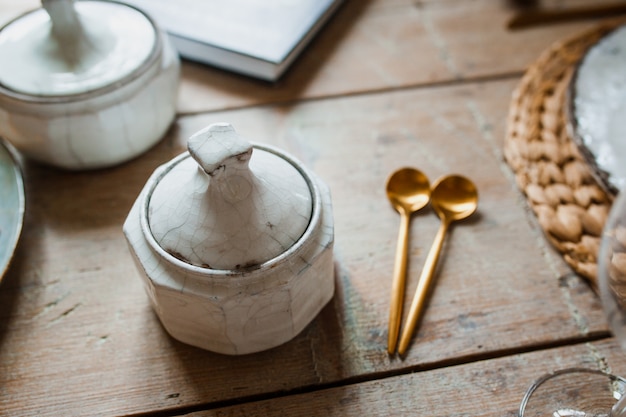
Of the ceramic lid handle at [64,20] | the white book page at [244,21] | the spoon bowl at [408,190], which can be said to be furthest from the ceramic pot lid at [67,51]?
the spoon bowl at [408,190]

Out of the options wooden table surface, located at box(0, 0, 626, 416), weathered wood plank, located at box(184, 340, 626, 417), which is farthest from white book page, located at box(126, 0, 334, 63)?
weathered wood plank, located at box(184, 340, 626, 417)

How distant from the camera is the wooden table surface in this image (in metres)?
0.41

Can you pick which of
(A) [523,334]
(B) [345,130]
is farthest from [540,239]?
(B) [345,130]

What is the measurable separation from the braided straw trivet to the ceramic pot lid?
1.05 feet

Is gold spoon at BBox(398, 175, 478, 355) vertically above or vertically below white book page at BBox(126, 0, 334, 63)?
below

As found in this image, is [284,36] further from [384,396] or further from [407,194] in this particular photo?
[384,396]

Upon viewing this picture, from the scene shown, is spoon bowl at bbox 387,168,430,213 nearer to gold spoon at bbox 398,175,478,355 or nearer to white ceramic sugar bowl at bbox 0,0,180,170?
gold spoon at bbox 398,175,478,355

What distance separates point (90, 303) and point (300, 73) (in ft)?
1.00

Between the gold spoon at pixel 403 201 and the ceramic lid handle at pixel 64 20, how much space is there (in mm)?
276

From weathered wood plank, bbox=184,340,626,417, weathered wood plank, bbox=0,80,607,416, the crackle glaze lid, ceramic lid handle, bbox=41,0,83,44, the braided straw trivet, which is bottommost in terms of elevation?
weathered wood plank, bbox=184,340,626,417

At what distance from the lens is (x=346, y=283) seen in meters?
0.47

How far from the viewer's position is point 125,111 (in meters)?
0.50

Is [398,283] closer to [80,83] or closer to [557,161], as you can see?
[557,161]

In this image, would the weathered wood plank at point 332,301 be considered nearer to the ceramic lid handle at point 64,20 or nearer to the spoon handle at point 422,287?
the spoon handle at point 422,287
